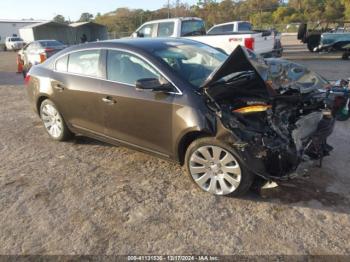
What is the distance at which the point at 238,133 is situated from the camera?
3164 mm

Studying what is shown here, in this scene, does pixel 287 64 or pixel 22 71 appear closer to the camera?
pixel 287 64

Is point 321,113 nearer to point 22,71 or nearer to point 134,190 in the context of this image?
point 134,190

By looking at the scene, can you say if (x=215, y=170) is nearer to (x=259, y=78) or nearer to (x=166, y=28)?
(x=259, y=78)

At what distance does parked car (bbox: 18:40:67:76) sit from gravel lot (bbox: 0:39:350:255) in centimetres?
1150

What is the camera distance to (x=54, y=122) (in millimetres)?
5219

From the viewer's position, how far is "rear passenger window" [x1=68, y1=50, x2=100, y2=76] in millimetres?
4316

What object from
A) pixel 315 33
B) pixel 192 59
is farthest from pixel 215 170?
pixel 315 33

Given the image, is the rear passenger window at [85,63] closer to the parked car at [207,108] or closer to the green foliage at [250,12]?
the parked car at [207,108]

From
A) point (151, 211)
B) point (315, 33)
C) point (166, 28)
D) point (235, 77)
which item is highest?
point (166, 28)

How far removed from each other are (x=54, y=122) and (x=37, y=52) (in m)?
12.0

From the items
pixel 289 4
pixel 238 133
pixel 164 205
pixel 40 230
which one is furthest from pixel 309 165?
pixel 289 4

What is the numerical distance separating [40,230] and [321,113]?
3210 mm

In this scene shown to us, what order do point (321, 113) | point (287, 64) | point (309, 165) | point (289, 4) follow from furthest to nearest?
1. point (289, 4)
2. point (287, 64)
3. point (321, 113)
4. point (309, 165)

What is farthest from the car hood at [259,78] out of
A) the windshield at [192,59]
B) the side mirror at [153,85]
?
the side mirror at [153,85]
